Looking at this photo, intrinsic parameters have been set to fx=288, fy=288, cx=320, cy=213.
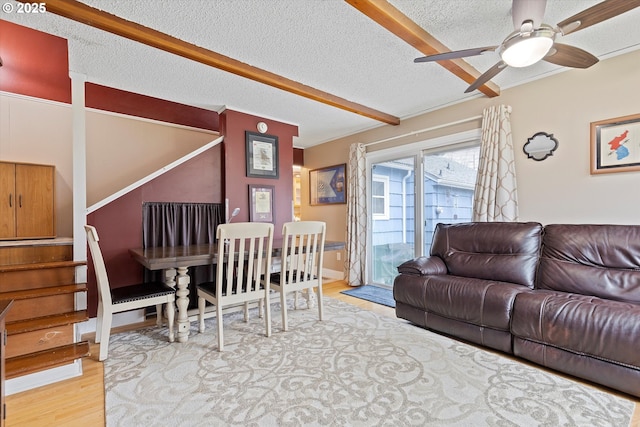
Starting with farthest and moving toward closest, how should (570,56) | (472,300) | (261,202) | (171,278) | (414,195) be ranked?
(414,195) → (261,202) → (171,278) → (472,300) → (570,56)

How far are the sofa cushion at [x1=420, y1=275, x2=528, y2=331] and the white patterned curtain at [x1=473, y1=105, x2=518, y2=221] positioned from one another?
97 cm

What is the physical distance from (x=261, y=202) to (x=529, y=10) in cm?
311

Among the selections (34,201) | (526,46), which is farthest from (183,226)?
(526,46)

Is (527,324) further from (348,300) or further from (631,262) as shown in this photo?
(348,300)

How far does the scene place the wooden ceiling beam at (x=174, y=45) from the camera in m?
1.82

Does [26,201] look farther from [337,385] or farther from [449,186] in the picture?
[449,186]

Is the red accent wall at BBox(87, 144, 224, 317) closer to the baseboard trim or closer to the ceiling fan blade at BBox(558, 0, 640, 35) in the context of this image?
the baseboard trim

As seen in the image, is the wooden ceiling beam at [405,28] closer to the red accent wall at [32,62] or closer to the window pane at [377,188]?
the window pane at [377,188]

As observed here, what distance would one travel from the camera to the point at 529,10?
4.97 feet

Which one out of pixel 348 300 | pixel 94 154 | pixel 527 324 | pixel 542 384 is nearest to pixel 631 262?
pixel 527 324

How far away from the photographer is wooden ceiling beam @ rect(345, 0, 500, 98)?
5.81 feet

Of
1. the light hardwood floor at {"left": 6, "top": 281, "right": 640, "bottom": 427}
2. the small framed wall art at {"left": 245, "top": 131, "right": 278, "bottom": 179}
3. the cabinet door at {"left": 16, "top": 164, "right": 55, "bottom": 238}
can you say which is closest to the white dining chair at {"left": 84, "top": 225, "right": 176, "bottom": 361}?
the light hardwood floor at {"left": 6, "top": 281, "right": 640, "bottom": 427}

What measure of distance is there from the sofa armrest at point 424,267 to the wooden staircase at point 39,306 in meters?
2.61

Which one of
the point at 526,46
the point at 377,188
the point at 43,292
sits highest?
the point at 526,46
